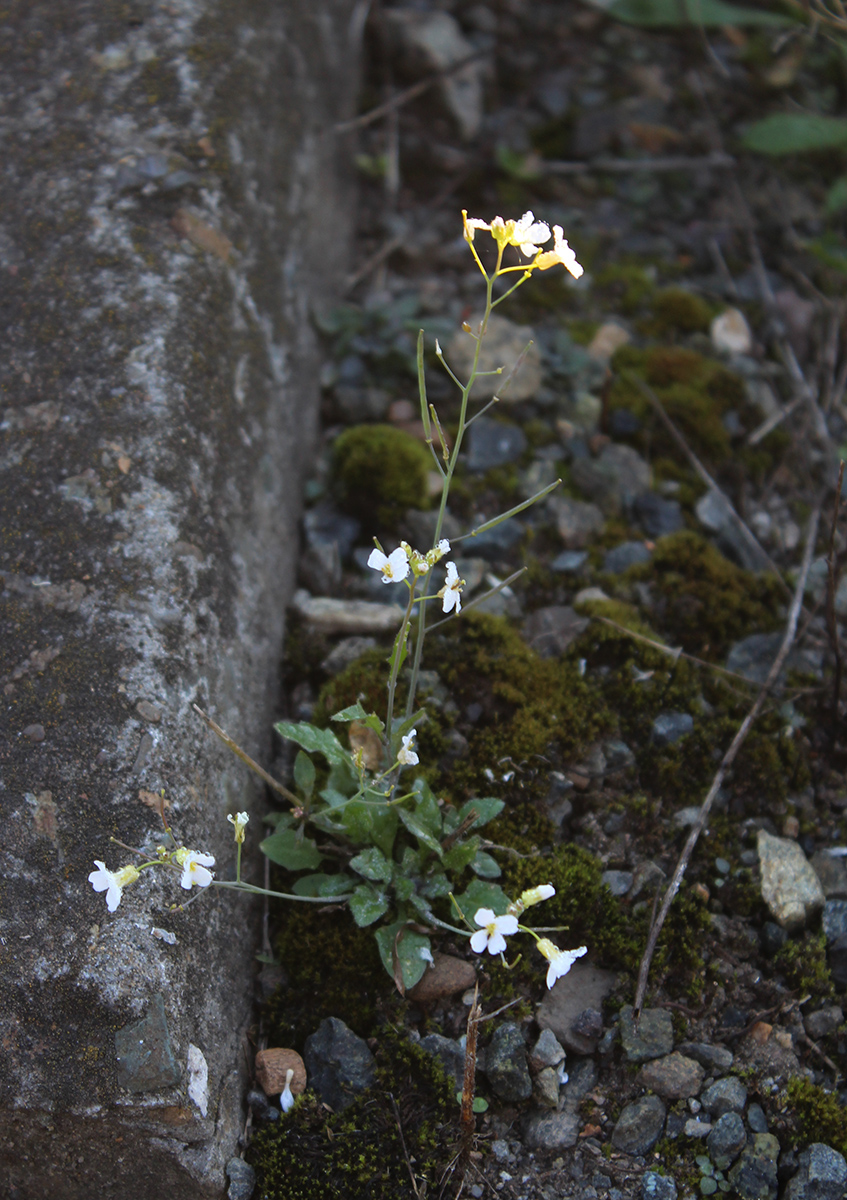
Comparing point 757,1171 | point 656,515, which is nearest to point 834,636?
point 656,515

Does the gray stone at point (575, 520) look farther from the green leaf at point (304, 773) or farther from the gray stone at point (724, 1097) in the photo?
the gray stone at point (724, 1097)

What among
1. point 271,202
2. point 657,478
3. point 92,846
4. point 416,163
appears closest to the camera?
point 92,846

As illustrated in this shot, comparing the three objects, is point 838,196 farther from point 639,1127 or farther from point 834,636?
point 639,1127

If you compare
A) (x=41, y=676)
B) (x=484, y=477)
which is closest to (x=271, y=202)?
(x=484, y=477)

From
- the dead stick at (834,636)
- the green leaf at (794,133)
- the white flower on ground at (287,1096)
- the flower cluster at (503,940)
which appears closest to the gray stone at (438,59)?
the green leaf at (794,133)

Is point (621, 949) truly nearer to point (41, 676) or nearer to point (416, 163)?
point (41, 676)
